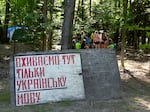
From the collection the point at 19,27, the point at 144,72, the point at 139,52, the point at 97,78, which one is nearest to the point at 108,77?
the point at 97,78

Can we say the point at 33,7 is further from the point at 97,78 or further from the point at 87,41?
the point at 97,78

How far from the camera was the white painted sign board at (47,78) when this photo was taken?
840 cm

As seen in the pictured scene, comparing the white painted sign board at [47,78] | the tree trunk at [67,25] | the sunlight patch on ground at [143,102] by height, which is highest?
the tree trunk at [67,25]

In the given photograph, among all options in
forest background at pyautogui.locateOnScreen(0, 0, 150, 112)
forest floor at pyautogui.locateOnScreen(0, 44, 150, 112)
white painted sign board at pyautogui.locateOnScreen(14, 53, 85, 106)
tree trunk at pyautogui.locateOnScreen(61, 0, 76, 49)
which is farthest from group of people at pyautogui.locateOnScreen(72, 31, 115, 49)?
white painted sign board at pyautogui.locateOnScreen(14, 53, 85, 106)

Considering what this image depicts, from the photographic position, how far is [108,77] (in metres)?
9.12

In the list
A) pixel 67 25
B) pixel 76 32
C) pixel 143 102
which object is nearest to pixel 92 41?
pixel 76 32

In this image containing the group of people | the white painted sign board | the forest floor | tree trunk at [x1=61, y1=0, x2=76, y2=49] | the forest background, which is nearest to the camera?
the forest floor

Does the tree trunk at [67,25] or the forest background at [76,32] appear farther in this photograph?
the tree trunk at [67,25]

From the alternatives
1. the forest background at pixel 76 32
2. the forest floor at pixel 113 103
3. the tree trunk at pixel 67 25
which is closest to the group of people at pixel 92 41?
the forest background at pixel 76 32

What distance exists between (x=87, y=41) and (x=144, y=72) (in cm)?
332

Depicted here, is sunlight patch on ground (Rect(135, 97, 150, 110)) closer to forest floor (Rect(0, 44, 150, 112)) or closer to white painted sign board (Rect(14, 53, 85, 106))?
forest floor (Rect(0, 44, 150, 112))

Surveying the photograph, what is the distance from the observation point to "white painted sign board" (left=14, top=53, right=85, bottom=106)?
8.40 m

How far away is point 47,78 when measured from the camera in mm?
8586

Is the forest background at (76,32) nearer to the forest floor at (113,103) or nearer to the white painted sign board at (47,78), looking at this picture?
the forest floor at (113,103)
